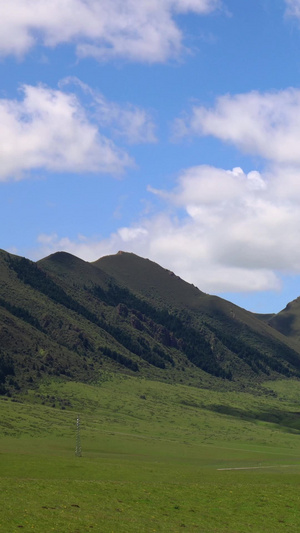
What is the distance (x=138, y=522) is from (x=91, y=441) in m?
115

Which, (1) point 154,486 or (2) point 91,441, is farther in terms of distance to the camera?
(2) point 91,441

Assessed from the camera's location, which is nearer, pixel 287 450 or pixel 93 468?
pixel 93 468

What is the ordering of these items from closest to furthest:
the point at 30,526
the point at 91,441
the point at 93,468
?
the point at 30,526, the point at 93,468, the point at 91,441

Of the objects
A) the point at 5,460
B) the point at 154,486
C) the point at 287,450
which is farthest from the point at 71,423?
the point at 154,486

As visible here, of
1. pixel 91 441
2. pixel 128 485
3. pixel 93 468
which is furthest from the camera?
pixel 91 441

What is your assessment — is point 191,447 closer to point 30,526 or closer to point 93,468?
point 93,468

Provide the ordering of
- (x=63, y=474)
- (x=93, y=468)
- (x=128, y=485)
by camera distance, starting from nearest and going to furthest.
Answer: (x=128, y=485) < (x=63, y=474) < (x=93, y=468)

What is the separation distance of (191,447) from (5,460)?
272ft

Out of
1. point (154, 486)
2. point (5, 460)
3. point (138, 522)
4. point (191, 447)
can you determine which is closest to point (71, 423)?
point (191, 447)

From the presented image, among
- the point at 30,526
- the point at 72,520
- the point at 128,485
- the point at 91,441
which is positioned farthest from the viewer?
the point at 91,441

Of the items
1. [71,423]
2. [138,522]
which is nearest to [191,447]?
[71,423]

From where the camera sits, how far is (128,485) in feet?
207

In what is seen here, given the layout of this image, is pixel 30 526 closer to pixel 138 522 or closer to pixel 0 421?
pixel 138 522

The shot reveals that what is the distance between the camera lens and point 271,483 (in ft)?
256
